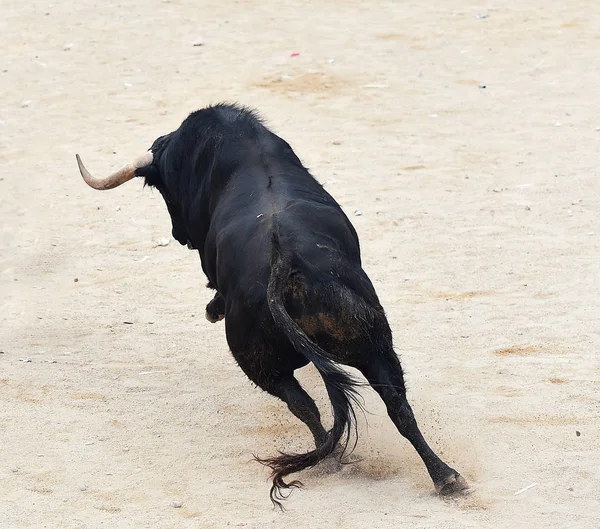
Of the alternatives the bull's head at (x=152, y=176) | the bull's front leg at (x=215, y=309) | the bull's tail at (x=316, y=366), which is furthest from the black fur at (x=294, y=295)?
the bull's front leg at (x=215, y=309)

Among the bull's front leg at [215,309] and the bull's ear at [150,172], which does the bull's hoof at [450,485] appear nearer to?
the bull's front leg at [215,309]

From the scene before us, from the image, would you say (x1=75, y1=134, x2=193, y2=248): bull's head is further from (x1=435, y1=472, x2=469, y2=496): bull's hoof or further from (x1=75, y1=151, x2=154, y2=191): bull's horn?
(x1=435, y1=472, x2=469, y2=496): bull's hoof

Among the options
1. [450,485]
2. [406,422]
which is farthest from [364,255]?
[450,485]

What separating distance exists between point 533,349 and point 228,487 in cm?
219

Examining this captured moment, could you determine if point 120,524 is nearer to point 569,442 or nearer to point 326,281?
point 326,281

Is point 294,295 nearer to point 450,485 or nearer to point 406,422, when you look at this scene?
point 406,422

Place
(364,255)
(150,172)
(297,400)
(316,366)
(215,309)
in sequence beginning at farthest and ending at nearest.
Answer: (364,255) → (215,309) → (150,172) → (297,400) → (316,366)

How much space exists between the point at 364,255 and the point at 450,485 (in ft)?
11.2

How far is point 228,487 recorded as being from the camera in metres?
5.12

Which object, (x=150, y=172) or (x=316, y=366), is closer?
(x=316, y=366)

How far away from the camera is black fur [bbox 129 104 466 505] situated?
4602 mm

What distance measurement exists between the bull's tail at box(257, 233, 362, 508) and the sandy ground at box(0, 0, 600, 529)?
0.30m

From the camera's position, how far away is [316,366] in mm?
4508

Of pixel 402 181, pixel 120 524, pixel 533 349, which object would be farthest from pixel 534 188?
pixel 120 524
